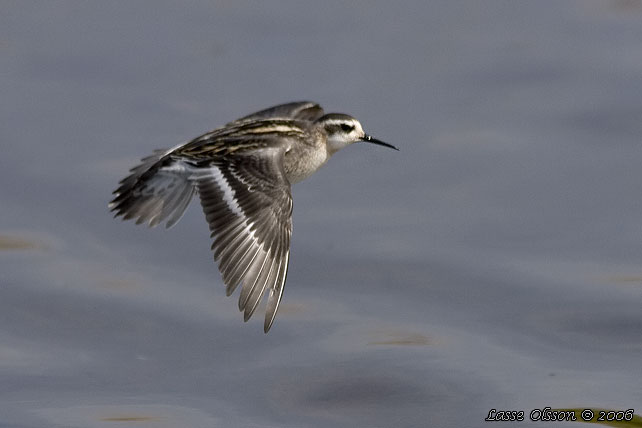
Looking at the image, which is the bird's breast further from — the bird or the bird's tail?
the bird's tail

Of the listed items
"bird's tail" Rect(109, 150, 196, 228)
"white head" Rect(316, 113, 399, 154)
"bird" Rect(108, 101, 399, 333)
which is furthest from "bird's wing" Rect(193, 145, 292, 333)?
"white head" Rect(316, 113, 399, 154)

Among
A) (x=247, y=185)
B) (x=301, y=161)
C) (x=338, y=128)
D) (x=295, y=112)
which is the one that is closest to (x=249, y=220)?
(x=247, y=185)

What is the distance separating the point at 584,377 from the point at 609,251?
1079 mm

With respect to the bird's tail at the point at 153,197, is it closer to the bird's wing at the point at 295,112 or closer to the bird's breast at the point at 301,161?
the bird's breast at the point at 301,161

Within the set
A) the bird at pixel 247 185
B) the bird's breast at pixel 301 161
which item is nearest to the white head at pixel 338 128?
the bird at pixel 247 185

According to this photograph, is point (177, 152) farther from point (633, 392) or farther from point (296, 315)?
point (633, 392)

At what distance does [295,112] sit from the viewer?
10188mm

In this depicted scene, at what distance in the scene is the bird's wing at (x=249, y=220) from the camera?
333 inches

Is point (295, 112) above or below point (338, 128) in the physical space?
above

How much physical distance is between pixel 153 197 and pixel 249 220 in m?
0.98

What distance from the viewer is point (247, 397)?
9.39m

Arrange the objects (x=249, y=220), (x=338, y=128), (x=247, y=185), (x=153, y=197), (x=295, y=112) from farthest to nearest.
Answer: (x=295, y=112) < (x=338, y=128) < (x=153, y=197) < (x=247, y=185) < (x=249, y=220)

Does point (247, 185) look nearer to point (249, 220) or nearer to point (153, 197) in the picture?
point (249, 220)

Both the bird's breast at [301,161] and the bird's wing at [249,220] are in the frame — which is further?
the bird's breast at [301,161]
